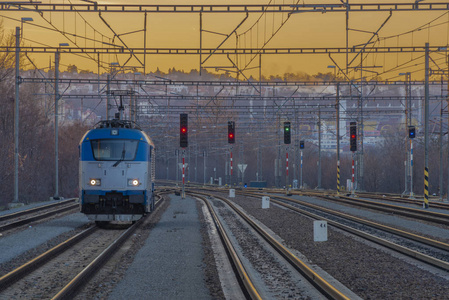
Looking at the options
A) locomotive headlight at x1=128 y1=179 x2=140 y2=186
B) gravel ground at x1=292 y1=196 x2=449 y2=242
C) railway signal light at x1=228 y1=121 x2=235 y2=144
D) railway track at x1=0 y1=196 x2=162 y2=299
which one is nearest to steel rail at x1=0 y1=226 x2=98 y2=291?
railway track at x1=0 y1=196 x2=162 y2=299

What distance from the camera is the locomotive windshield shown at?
2105cm

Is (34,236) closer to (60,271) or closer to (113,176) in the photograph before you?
(113,176)

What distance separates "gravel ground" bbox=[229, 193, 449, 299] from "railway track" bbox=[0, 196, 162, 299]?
4617 millimetres

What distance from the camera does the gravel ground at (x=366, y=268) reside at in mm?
10836

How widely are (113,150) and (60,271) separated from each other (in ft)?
28.1

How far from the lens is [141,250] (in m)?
16.2

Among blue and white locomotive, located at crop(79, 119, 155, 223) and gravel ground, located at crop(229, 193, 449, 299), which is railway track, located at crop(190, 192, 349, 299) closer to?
gravel ground, located at crop(229, 193, 449, 299)

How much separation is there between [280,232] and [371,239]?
3501 millimetres

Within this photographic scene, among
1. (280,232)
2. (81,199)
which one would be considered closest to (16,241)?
(81,199)

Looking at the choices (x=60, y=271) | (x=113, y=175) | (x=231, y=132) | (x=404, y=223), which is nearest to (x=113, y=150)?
(x=113, y=175)

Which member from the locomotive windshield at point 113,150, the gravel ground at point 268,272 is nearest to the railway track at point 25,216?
the locomotive windshield at point 113,150

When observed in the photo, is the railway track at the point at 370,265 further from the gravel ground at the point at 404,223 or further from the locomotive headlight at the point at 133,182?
the locomotive headlight at the point at 133,182

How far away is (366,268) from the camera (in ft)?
43.6

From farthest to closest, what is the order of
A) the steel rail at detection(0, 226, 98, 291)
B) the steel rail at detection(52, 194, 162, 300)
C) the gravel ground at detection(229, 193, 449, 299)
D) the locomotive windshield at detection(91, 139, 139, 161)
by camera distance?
the locomotive windshield at detection(91, 139, 139, 161), the steel rail at detection(0, 226, 98, 291), the gravel ground at detection(229, 193, 449, 299), the steel rail at detection(52, 194, 162, 300)
